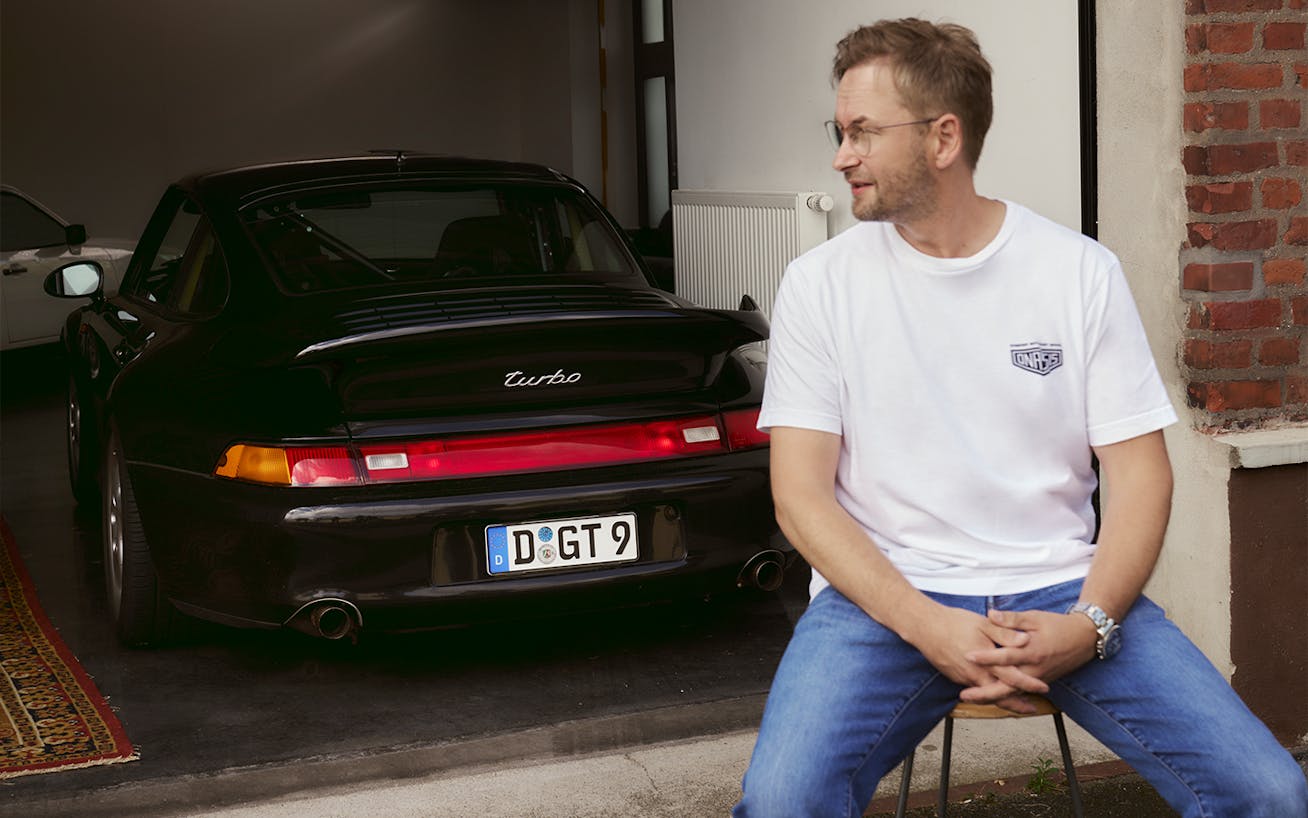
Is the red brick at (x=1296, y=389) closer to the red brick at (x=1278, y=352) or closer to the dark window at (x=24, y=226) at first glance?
the red brick at (x=1278, y=352)

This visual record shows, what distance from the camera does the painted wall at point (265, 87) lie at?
47.0ft

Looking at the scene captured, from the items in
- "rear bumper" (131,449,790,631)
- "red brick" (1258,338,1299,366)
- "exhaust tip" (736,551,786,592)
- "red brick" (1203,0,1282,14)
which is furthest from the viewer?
"exhaust tip" (736,551,786,592)

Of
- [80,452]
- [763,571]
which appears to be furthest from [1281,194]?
[80,452]

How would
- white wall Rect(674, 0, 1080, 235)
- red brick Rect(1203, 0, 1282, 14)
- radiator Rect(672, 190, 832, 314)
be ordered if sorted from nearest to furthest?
red brick Rect(1203, 0, 1282, 14), white wall Rect(674, 0, 1080, 235), radiator Rect(672, 190, 832, 314)

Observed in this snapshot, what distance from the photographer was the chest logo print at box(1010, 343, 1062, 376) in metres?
2.51

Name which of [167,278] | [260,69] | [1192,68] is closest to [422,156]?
[167,278]

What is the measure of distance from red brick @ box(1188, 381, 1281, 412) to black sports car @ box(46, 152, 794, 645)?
45.4 inches

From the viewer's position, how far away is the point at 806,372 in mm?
2578

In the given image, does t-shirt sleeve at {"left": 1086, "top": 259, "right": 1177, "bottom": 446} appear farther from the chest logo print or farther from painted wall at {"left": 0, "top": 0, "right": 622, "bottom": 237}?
painted wall at {"left": 0, "top": 0, "right": 622, "bottom": 237}

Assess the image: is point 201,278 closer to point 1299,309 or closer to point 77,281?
point 77,281

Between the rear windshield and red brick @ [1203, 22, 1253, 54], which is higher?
red brick @ [1203, 22, 1253, 54]

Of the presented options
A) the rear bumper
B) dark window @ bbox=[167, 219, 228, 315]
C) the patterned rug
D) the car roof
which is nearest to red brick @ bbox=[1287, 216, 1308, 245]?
the rear bumper

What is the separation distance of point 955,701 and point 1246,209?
5.57 feet

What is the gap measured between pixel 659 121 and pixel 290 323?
859 centimetres
